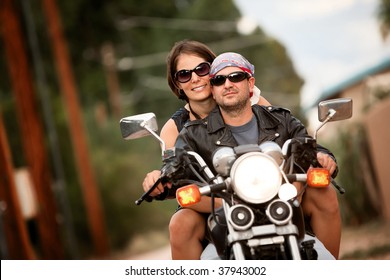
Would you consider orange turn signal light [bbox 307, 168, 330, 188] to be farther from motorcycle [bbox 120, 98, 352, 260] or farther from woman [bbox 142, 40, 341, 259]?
woman [bbox 142, 40, 341, 259]

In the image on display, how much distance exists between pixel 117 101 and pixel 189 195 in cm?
1808

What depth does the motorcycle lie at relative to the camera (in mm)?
2357

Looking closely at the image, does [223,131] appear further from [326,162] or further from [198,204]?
[326,162]

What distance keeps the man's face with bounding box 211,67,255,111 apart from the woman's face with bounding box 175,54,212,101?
0.30m

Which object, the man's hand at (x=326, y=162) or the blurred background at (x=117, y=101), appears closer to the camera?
the man's hand at (x=326, y=162)

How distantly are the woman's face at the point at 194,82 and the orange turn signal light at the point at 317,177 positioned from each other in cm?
86

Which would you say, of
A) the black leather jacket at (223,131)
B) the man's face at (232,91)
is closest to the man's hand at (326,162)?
the black leather jacket at (223,131)

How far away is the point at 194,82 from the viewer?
124 inches

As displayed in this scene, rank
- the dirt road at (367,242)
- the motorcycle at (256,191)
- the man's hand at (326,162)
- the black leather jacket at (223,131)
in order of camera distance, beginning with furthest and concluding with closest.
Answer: the dirt road at (367,242)
the black leather jacket at (223,131)
the man's hand at (326,162)
the motorcycle at (256,191)

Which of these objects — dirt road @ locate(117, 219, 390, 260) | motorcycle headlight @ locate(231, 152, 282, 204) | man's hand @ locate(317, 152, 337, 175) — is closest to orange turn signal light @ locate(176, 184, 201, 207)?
motorcycle headlight @ locate(231, 152, 282, 204)

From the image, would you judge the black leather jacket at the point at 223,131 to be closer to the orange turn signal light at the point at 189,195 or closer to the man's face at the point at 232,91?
the man's face at the point at 232,91

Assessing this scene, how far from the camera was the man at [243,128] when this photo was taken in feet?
9.09

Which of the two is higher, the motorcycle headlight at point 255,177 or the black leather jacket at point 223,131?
the black leather jacket at point 223,131
